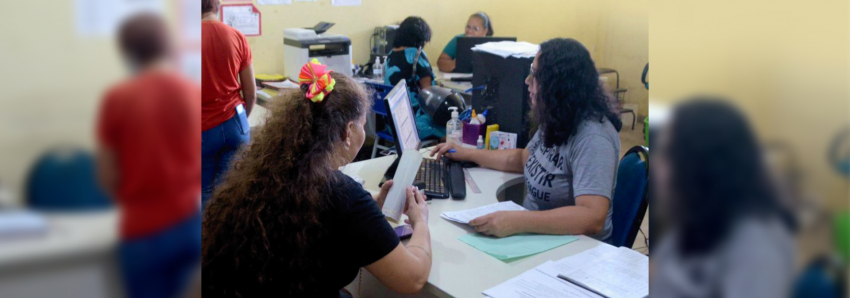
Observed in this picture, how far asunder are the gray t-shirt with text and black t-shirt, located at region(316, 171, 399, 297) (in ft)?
2.33

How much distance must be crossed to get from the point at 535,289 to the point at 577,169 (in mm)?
582

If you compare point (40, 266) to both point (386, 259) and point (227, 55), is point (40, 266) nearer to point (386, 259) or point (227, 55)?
point (386, 259)

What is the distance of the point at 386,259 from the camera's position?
1539mm

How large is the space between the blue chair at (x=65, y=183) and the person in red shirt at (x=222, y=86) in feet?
8.14

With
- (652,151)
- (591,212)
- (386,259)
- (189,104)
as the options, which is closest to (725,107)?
(652,151)

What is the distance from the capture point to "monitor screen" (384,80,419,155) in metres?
2.25

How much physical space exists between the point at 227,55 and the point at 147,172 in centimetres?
280

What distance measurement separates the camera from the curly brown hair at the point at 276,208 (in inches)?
56.1

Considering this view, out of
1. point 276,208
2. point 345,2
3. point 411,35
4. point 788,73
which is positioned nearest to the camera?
point 788,73

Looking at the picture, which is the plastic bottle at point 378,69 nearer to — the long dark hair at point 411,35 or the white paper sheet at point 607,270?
the long dark hair at point 411,35

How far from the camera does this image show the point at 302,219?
147 centimetres

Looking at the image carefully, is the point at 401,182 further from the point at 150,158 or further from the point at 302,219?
the point at 150,158

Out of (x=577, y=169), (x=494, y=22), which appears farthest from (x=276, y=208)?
(x=494, y=22)

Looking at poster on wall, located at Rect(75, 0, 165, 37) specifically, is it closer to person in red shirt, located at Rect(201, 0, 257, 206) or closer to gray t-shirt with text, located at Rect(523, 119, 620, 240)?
gray t-shirt with text, located at Rect(523, 119, 620, 240)
